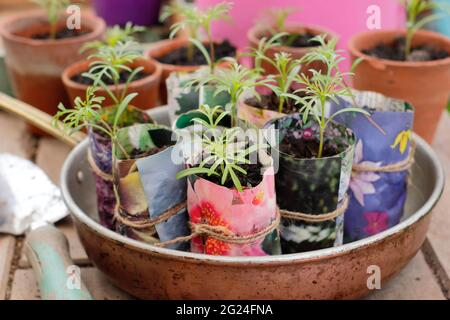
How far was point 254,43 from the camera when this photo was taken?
44.4 inches

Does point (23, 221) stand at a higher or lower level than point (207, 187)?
lower

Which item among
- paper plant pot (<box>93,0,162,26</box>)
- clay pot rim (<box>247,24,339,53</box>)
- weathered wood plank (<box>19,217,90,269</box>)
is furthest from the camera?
paper plant pot (<box>93,0,162,26</box>)

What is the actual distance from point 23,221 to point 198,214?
1.15ft

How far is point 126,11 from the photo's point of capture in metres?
1.88

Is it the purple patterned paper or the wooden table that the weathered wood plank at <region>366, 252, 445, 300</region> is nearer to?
the wooden table

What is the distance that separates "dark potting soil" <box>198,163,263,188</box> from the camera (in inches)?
26.6

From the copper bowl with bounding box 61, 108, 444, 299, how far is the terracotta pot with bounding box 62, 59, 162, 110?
0.31m

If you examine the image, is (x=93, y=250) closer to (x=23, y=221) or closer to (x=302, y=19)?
(x=23, y=221)

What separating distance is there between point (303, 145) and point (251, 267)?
0.54 ft

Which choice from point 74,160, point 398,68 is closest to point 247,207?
point 74,160

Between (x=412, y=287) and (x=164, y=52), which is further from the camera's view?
(x=164, y=52)

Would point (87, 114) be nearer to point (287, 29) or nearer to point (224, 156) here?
point (224, 156)

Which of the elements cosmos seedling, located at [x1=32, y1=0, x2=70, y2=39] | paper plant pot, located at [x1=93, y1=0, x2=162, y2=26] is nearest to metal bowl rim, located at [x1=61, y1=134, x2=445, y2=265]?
cosmos seedling, located at [x1=32, y1=0, x2=70, y2=39]

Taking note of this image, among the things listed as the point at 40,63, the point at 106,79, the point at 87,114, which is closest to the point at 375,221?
the point at 87,114
